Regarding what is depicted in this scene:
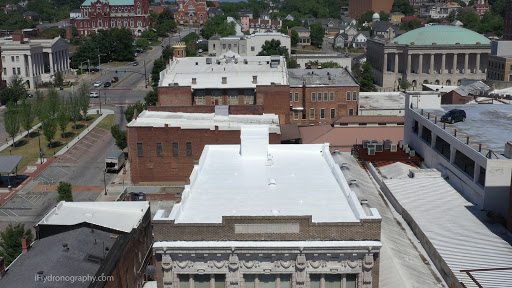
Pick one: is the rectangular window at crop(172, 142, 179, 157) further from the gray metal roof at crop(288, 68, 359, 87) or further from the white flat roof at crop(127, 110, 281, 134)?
the gray metal roof at crop(288, 68, 359, 87)

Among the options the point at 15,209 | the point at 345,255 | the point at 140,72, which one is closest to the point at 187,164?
the point at 15,209

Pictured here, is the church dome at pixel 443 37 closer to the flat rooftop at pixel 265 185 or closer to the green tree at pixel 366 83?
the green tree at pixel 366 83

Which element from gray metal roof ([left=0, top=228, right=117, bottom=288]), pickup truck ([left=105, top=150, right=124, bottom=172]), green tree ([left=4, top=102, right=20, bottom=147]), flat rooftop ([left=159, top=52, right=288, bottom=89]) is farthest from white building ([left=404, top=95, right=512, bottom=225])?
green tree ([left=4, top=102, right=20, bottom=147])

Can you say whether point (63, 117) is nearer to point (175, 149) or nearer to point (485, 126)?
point (175, 149)

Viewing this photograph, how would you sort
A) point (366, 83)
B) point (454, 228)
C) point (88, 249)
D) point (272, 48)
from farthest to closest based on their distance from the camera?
point (272, 48) < point (366, 83) < point (88, 249) < point (454, 228)

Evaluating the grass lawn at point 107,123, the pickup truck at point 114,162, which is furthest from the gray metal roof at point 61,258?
the grass lawn at point 107,123

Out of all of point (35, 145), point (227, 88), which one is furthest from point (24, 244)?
point (35, 145)
